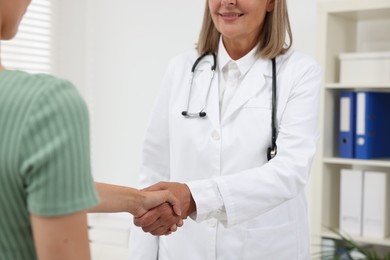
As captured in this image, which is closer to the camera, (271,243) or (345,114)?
(271,243)

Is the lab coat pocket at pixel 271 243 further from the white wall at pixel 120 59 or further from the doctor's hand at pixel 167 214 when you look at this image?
the white wall at pixel 120 59

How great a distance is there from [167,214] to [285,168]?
338 mm

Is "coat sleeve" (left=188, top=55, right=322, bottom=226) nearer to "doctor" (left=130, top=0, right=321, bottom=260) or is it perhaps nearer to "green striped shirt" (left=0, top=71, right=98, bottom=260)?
"doctor" (left=130, top=0, right=321, bottom=260)

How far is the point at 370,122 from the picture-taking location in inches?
101

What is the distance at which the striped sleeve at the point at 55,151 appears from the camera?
672mm

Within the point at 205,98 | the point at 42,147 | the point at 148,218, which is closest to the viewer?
the point at 42,147

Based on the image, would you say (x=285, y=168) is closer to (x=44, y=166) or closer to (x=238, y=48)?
(x=238, y=48)

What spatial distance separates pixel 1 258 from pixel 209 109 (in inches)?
45.3

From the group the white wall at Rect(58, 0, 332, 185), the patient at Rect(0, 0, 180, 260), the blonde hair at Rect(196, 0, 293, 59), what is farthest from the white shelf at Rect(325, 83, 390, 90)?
the patient at Rect(0, 0, 180, 260)

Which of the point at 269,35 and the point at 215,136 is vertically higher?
the point at 269,35

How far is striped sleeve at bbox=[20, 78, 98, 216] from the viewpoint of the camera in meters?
0.67

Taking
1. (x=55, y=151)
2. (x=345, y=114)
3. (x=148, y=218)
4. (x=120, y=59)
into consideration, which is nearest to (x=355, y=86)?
(x=345, y=114)

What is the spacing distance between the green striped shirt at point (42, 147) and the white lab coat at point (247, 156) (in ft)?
3.23

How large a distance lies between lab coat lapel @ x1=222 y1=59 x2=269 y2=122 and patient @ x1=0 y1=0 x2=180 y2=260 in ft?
3.64
